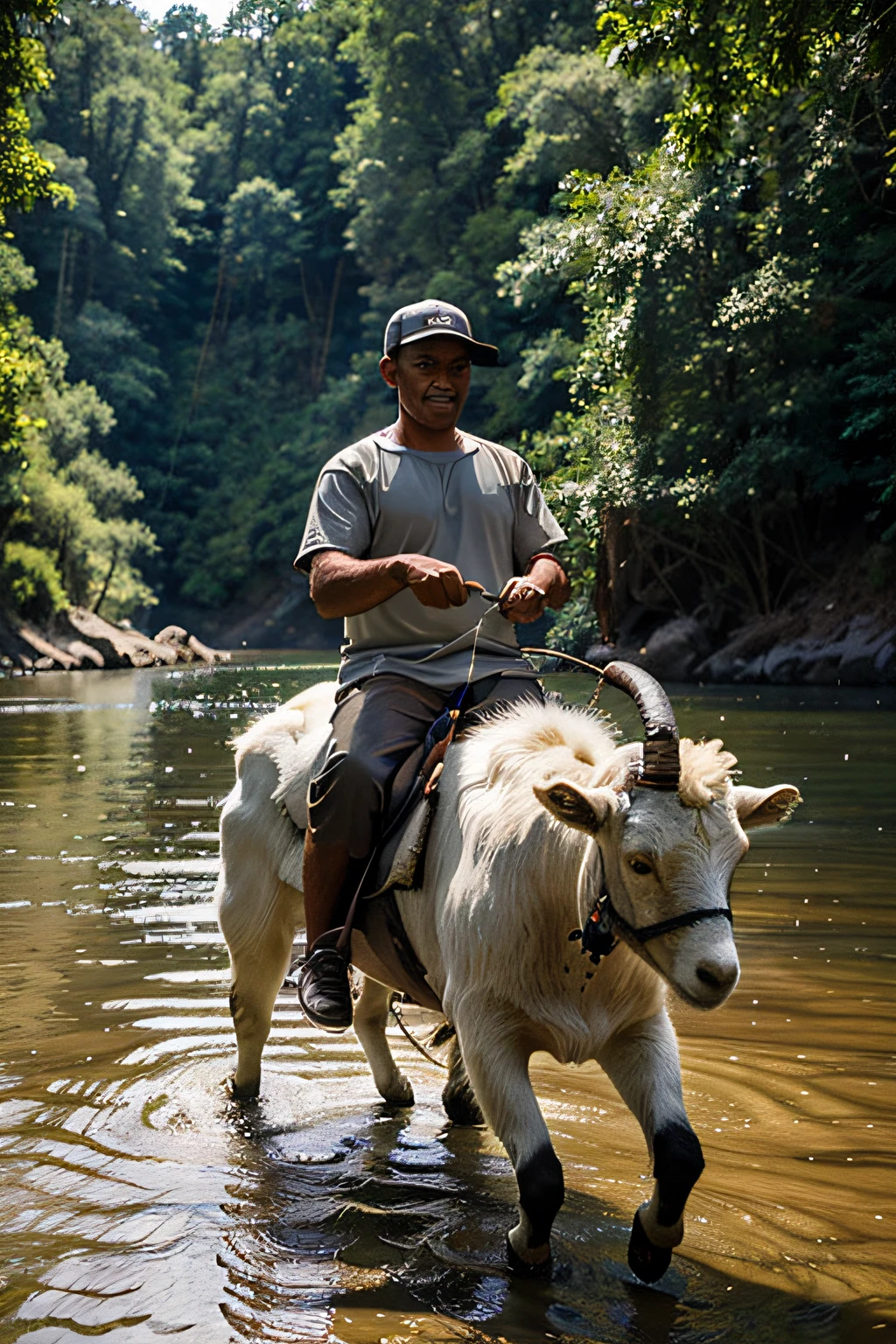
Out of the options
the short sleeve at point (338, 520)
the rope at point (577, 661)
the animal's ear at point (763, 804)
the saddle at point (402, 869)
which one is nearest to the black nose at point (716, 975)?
the animal's ear at point (763, 804)

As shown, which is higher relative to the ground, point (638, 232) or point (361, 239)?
point (361, 239)

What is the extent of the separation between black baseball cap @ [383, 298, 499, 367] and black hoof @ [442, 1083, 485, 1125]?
98.0 inches

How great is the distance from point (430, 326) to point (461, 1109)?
265 centimetres

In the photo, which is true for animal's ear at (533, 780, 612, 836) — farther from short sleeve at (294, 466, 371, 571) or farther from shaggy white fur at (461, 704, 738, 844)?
short sleeve at (294, 466, 371, 571)

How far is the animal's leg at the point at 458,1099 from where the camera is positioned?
4934 millimetres

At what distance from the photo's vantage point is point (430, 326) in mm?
4324

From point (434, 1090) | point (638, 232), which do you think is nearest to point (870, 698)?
point (638, 232)

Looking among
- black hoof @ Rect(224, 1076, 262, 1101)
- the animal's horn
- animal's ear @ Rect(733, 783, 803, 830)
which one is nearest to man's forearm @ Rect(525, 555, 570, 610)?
the animal's horn

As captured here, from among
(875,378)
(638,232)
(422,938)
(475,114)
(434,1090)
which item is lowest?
(434,1090)

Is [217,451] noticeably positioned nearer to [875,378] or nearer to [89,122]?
[89,122]

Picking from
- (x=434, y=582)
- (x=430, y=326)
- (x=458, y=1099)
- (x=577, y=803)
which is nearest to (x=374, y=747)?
(x=434, y=582)

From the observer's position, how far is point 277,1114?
5062 millimetres

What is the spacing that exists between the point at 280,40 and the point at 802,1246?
264 feet

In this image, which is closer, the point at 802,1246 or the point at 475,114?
the point at 802,1246
